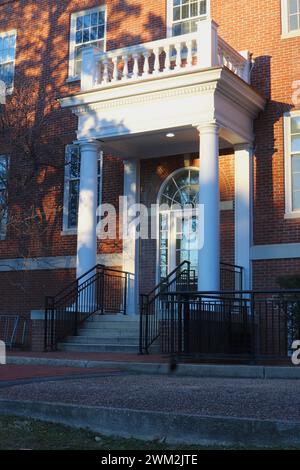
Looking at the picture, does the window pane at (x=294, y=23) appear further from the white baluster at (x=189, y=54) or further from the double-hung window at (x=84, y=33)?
the double-hung window at (x=84, y=33)

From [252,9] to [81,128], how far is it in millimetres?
4982

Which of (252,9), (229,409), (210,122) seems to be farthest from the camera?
(252,9)

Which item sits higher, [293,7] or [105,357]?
[293,7]

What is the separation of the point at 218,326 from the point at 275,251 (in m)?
3.41

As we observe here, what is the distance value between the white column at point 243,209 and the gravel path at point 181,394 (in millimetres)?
5881

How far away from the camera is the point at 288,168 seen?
14883 mm

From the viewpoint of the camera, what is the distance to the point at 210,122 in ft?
44.9

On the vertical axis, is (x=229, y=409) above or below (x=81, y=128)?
below

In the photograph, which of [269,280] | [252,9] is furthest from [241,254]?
[252,9]

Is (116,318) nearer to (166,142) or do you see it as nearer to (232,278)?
(232,278)

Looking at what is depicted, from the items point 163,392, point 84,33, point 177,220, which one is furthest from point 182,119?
point 163,392

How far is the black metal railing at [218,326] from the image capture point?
10531mm

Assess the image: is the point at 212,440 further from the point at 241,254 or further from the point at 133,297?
the point at 133,297

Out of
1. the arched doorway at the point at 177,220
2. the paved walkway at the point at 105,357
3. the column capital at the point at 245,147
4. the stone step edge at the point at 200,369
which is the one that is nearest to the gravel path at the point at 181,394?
the stone step edge at the point at 200,369
